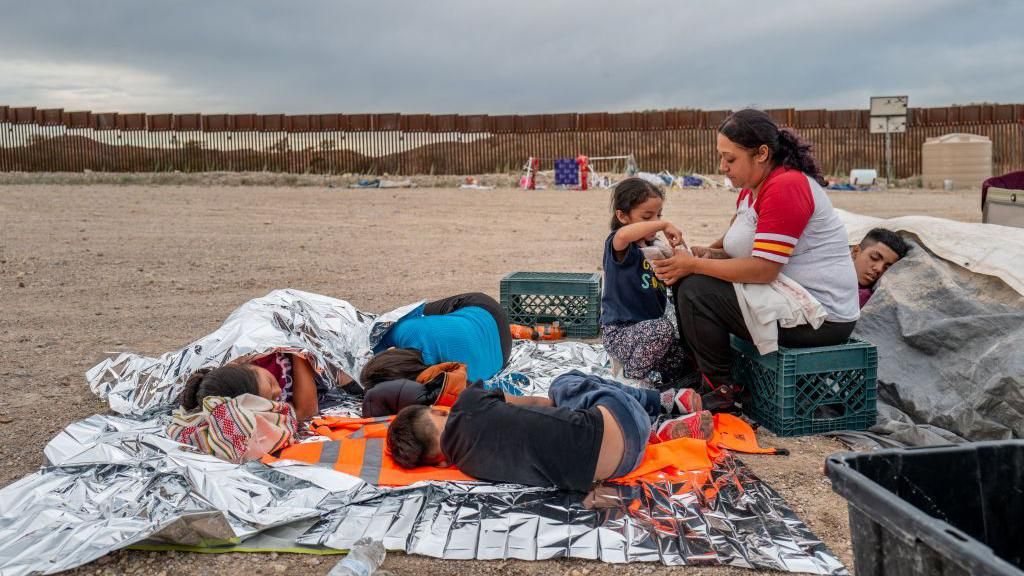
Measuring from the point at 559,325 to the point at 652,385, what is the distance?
1.27 meters

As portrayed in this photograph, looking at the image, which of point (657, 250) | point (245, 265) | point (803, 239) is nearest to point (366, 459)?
point (657, 250)

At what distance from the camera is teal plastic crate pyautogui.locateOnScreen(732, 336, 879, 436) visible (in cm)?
332

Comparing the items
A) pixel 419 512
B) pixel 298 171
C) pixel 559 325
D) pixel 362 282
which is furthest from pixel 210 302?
pixel 298 171

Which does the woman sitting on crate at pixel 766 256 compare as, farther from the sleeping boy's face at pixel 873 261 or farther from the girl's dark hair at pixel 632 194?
the sleeping boy's face at pixel 873 261

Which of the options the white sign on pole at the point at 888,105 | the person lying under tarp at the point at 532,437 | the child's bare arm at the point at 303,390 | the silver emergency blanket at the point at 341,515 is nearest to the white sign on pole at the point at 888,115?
the white sign on pole at the point at 888,105

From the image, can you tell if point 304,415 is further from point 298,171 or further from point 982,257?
point 298,171

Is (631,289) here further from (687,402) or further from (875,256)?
(875,256)

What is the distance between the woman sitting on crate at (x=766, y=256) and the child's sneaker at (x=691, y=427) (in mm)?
339

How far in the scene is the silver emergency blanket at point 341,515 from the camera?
242cm

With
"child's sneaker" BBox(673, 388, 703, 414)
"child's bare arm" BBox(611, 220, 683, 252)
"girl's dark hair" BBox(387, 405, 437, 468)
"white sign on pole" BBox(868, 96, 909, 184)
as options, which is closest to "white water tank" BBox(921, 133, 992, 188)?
"white sign on pole" BBox(868, 96, 909, 184)

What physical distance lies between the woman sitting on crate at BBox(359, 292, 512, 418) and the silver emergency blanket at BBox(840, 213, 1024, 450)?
61.8 inches

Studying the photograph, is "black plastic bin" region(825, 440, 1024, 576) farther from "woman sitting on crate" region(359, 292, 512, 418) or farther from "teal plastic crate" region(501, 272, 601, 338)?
"teal plastic crate" region(501, 272, 601, 338)

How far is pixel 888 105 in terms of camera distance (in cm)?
2025

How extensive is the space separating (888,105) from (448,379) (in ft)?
64.6
